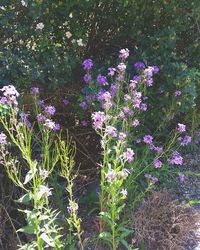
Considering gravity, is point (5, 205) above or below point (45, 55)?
below

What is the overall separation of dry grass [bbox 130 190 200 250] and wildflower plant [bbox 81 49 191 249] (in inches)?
3.9

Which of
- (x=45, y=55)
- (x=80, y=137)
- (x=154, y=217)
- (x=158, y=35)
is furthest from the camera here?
(x=80, y=137)

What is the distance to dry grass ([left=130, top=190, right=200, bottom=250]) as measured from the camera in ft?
10.2

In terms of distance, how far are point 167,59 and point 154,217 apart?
1.21 m

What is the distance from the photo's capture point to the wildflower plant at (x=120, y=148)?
105 inches

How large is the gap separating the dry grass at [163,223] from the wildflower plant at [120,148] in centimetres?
10

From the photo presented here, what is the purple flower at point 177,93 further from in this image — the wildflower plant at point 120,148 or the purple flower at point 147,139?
the purple flower at point 147,139

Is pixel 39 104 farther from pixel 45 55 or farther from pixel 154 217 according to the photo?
pixel 154 217

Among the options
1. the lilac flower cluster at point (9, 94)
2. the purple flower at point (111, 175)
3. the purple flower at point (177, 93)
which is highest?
the purple flower at point (177, 93)

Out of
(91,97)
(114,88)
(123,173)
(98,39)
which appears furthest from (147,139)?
(98,39)

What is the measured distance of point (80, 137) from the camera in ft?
13.3

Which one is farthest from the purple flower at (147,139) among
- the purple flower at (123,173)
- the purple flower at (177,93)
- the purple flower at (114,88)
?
the purple flower at (123,173)

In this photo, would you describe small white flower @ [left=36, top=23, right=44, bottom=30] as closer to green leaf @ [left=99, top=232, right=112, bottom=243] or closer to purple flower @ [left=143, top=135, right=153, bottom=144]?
purple flower @ [left=143, top=135, right=153, bottom=144]

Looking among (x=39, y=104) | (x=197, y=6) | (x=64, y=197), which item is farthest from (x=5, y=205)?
(x=197, y=6)
